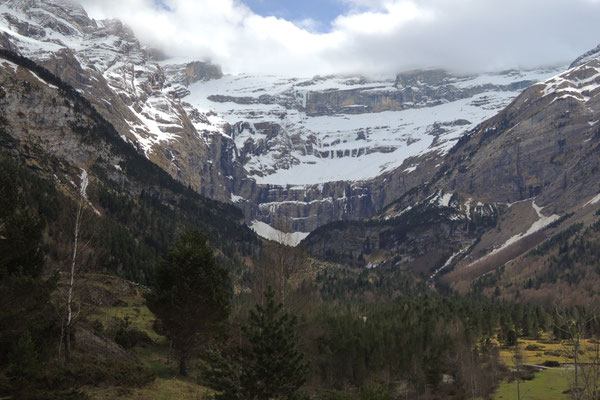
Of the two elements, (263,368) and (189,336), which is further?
(189,336)

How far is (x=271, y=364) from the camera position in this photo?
28172 mm

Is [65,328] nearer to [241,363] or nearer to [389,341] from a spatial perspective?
[241,363]

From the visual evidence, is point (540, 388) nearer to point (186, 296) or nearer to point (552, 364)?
point (552, 364)

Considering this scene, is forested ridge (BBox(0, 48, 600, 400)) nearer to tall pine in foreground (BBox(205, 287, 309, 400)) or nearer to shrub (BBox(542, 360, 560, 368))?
tall pine in foreground (BBox(205, 287, 309, 400))

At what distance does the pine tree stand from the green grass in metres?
47.4

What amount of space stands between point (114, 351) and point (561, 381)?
2627 inches

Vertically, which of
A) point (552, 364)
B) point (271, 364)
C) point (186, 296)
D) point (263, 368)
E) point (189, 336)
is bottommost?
point (552, 364)

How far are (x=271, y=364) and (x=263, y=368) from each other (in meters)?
0.52

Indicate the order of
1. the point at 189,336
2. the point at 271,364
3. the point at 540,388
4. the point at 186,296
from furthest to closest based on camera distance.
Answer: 1. the point at 540,388
2. the point at 189,336
3. the point at 186,296
4. the point at 271,364

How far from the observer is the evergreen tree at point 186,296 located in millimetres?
38562

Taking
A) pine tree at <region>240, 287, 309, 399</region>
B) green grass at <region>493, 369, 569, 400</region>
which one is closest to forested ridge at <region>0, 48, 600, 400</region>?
pine tree at <region>240, 287, 309, 399</region>

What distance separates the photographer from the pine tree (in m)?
27.6

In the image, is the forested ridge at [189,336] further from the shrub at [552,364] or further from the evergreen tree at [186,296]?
the shrub at [552,364]

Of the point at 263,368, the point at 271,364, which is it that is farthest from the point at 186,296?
the point at 271,364
